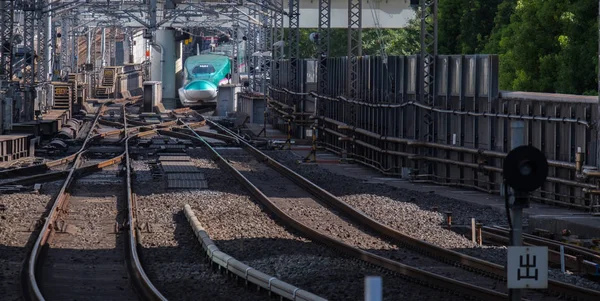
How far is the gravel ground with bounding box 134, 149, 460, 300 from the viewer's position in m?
13.5

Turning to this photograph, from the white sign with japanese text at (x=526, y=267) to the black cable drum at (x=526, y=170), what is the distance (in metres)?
0.55

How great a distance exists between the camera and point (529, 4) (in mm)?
37469

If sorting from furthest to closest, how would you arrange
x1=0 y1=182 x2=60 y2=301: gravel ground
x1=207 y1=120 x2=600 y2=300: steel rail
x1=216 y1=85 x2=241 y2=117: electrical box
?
x1=216 y1=85 x2=241 y2=117: electrical box < x1=0 y1=182 x2=60 y2=301: gravel ground < x1=207 y1=120 x2=600 y2=300: steel rail

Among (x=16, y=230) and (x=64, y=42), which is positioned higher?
(x=64, y=42)

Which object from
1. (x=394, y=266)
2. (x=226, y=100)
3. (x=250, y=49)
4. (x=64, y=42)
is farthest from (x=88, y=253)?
(x=64, y=42)

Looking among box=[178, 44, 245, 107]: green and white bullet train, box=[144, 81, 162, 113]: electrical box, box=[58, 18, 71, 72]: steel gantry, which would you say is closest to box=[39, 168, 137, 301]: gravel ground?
box=[144, 81, 162, 113]: electrical box

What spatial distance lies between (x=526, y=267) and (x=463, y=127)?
18.6 meters

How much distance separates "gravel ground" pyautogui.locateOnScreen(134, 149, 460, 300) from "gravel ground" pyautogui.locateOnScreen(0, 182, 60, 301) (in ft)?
5.81

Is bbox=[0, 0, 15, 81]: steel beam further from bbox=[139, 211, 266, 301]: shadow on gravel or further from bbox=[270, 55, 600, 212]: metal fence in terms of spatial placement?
bbox=[139, 211, 266, 301]: shadow on gravel

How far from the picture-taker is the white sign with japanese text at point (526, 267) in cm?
845

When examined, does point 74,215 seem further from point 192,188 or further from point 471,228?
point 471,228

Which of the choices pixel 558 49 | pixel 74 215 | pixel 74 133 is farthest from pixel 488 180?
pixel 74 133

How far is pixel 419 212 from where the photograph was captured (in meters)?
21.4

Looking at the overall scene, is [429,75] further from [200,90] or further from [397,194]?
[200,90]
